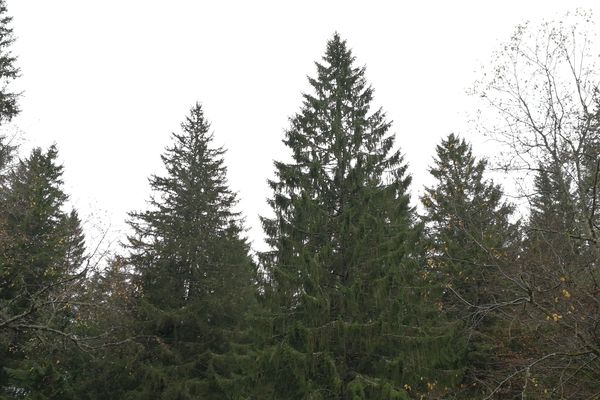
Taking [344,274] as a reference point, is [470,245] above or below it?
above

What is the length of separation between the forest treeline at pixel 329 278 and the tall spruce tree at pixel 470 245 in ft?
0.34

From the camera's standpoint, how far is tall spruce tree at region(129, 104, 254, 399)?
47.8 ft

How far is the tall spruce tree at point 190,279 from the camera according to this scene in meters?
14.6

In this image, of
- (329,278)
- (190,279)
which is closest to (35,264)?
(190,279)

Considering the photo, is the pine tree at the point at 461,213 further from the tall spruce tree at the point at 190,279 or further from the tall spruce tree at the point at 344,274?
the tall spruce tree at the point at 190,279

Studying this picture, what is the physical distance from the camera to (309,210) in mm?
13477

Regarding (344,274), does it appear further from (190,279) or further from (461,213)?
(190,279)

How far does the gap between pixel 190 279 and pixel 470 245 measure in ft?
31.9

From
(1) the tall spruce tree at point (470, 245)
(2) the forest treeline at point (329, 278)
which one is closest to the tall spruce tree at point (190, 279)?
(2) the forest treeline at point (329, 278)

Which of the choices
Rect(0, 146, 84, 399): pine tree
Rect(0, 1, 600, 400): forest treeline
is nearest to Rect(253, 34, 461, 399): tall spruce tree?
Rect(0, 1, 600, 400): forest treeline

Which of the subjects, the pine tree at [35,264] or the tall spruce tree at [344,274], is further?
the pine tree at [35,264]

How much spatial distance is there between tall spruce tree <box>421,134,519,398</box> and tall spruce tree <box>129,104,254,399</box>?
252 inches

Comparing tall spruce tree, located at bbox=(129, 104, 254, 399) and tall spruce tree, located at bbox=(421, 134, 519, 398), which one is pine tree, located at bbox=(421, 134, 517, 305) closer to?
tall spruce tree, located at bbox=(421, 134, 519, 398)

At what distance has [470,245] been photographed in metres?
14.7
